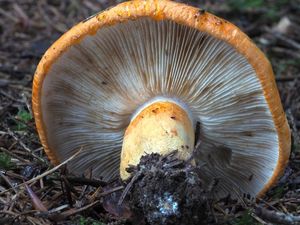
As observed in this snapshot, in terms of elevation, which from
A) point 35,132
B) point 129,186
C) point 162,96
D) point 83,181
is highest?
point 162,96

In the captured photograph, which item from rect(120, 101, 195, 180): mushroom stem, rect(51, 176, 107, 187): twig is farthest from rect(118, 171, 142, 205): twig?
rect(51, 176, 107, 187): twig

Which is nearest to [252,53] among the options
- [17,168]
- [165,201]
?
[165,201]

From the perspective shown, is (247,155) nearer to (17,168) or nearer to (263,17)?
(17,168)

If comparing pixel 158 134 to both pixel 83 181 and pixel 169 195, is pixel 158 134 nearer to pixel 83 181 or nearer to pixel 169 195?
pixel 169 195

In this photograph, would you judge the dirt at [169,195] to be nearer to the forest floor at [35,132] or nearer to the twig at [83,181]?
the forest floor at [35,132]

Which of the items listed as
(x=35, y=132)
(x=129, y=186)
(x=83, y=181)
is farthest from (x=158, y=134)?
(x=35, y=132)

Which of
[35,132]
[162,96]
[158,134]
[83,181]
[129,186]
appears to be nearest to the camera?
[129,186]
